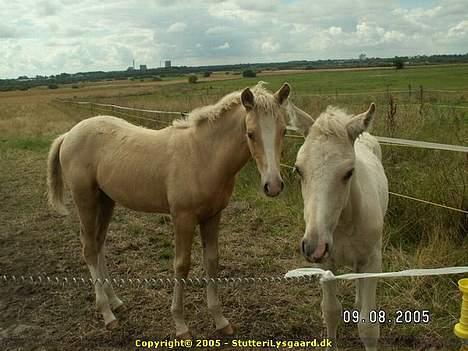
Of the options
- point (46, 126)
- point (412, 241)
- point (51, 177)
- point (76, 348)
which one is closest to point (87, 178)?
point (51, 177)

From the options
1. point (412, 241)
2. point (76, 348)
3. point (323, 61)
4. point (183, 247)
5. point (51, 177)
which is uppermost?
point (323, 61)

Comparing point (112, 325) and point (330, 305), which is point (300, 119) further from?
point (112, 325)

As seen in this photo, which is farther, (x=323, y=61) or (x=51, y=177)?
(x=323, y=61)

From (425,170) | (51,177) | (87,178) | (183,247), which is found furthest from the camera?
(425,170)

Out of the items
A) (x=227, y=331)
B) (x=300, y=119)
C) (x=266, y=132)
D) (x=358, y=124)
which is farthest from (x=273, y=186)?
(x=227, y=331)

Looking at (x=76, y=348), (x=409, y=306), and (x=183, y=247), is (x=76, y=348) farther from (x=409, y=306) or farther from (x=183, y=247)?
(x=409, y=306)

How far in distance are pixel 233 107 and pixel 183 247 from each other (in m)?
1.20

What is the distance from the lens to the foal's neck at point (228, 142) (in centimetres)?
327

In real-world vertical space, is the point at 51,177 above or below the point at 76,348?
above

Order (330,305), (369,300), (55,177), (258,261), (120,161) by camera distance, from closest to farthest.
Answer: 1. (369,300)
2. (330,305)
3. (120,161)
4. (55,177)
5. (258,261)

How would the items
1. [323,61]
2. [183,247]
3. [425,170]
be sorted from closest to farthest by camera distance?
[183,247] → [425,170] → [323,61]

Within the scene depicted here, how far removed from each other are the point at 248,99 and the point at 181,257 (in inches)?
53.7

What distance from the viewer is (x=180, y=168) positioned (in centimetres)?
334

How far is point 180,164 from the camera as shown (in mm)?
3365
